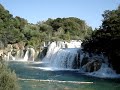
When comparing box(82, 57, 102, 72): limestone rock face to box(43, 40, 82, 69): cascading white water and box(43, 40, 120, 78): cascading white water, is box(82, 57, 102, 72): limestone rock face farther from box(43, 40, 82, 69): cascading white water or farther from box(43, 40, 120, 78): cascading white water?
box(43, 40, 82, 69): cascading white water

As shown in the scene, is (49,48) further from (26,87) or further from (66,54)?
(26,87)

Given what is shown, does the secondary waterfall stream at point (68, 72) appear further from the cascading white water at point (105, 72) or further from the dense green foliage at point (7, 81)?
the dense green foliage at point (7, 81)

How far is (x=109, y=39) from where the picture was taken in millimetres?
35812

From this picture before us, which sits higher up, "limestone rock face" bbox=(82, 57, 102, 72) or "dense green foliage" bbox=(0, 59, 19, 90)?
"limestone rock face" bbox=(82, 57, 102, 72)

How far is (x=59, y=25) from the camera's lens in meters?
85.4

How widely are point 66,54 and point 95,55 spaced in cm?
713

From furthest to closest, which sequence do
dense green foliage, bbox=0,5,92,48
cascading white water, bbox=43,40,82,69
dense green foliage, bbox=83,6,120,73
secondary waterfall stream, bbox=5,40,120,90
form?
1. dense green foliage, bbox=0,5,92,48
2. cascading white water, bbox=43,40,82,69
3. dense green foliage, bbox=83,6,120,73
4. secondary waterfall stream, bbox=5,40,120,90


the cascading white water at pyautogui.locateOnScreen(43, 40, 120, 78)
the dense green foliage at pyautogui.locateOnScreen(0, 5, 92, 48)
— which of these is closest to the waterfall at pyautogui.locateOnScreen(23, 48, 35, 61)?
the dense green foliage at pyautogui.locateOnScreen(0, 5, 92, 48)

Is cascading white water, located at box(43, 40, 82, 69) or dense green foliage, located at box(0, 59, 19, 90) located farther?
cascading white water, located at box(43, 40, 82, 69)

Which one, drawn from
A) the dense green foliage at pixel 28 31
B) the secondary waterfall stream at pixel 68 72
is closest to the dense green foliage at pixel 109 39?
the secondary waterfall stream at pixel 68 72

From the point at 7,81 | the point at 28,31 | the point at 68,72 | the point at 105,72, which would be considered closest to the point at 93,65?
the point at 105,72

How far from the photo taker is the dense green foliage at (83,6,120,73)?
34.9 metres

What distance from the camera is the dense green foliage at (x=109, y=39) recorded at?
114ft

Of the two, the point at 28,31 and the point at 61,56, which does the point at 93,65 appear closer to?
the point at 61,56
